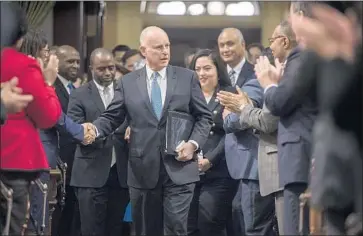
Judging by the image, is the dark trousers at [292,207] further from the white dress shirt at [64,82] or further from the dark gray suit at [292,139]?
the white dress shirt at [64,82]

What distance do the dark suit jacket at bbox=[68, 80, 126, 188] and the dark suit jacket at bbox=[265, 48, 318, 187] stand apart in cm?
230

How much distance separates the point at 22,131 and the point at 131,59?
14.3ft

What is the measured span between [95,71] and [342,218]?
11.2 ft

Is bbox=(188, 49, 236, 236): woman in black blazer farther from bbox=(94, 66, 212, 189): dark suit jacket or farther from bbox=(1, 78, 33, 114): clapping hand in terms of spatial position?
bbox=(1, 78, 33, 114): clapping hand

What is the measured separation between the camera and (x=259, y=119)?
5582 mm

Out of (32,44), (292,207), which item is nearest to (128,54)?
(32,44)

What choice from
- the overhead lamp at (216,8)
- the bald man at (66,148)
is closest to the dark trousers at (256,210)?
the bald man at (66,148)

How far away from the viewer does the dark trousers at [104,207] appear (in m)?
7.09

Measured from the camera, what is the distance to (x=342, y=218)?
4609 millimetres

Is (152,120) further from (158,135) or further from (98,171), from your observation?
→ (98,171)

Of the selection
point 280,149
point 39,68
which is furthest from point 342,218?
point 39,68

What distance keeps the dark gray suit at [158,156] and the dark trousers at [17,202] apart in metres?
1.36

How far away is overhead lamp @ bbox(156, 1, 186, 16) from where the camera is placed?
39.5 ft

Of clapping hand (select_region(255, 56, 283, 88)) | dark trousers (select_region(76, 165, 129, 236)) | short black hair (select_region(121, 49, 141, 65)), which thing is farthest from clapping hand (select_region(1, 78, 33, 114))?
short black hair (select_region(121, 49, 141, 65))
